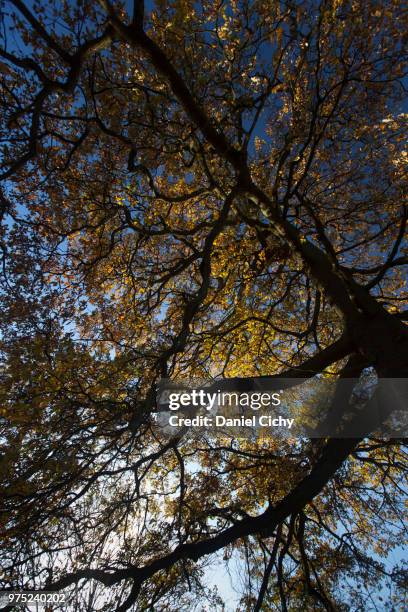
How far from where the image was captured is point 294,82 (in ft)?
18.7

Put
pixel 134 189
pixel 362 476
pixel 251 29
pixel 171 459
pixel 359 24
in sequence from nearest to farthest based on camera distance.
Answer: pixel 359 24 → pixel 251 29 → pixel 134 189 → pixel 171 459 → pixel 362 476

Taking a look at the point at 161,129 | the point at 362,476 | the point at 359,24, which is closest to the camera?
the point at 359,24

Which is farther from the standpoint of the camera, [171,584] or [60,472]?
[171,584]

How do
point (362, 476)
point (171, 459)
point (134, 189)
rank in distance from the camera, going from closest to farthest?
1. point (134, 189)
2. point (171, 459)
3. point (362, 476)

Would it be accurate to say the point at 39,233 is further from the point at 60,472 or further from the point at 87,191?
the point at 60,472

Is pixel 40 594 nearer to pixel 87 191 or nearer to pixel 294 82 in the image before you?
pixel 87 191

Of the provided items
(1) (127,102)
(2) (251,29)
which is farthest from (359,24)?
(1) (127,102)

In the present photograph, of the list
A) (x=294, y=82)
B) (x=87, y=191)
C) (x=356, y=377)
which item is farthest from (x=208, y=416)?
(x=294, y=82)

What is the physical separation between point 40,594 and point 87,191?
6.88m

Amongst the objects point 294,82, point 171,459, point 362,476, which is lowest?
point 362,476

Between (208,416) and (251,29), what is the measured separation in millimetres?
7100

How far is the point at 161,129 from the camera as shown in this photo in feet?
20.2

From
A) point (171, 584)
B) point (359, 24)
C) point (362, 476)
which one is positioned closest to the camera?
point (171, 584)

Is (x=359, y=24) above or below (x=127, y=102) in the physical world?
below
